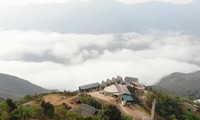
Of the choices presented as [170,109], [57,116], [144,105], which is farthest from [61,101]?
[57,116]

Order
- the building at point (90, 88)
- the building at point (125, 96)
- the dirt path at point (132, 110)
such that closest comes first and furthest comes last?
the dirt path at point (132, 110) < the building at point (125, 96) < the building at point (90, 88)

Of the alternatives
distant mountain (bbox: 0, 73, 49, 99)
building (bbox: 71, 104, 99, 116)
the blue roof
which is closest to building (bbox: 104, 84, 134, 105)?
the blue roof

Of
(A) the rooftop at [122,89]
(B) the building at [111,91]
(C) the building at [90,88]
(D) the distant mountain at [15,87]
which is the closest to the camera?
(A) the rooftop at [122,89]

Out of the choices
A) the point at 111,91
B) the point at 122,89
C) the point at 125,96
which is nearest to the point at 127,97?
the point at 125,96

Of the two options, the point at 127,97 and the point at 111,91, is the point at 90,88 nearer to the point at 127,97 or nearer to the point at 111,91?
the point at 111,91

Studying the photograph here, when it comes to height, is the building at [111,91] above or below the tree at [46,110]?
above

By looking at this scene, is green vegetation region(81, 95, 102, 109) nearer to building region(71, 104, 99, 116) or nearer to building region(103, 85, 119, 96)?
building region(71, 104, 99, 116)

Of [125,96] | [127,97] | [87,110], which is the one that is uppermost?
[125,96]

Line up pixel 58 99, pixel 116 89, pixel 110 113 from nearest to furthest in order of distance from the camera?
pixel 110 113 → pixel 58 99 → pixel 116 89

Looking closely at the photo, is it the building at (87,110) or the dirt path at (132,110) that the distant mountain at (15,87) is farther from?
the building at (87,110)

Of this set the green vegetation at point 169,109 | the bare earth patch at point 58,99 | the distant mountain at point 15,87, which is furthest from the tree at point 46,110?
the distant mountain at point 15,87

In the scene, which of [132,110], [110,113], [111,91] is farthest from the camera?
[111,91]
